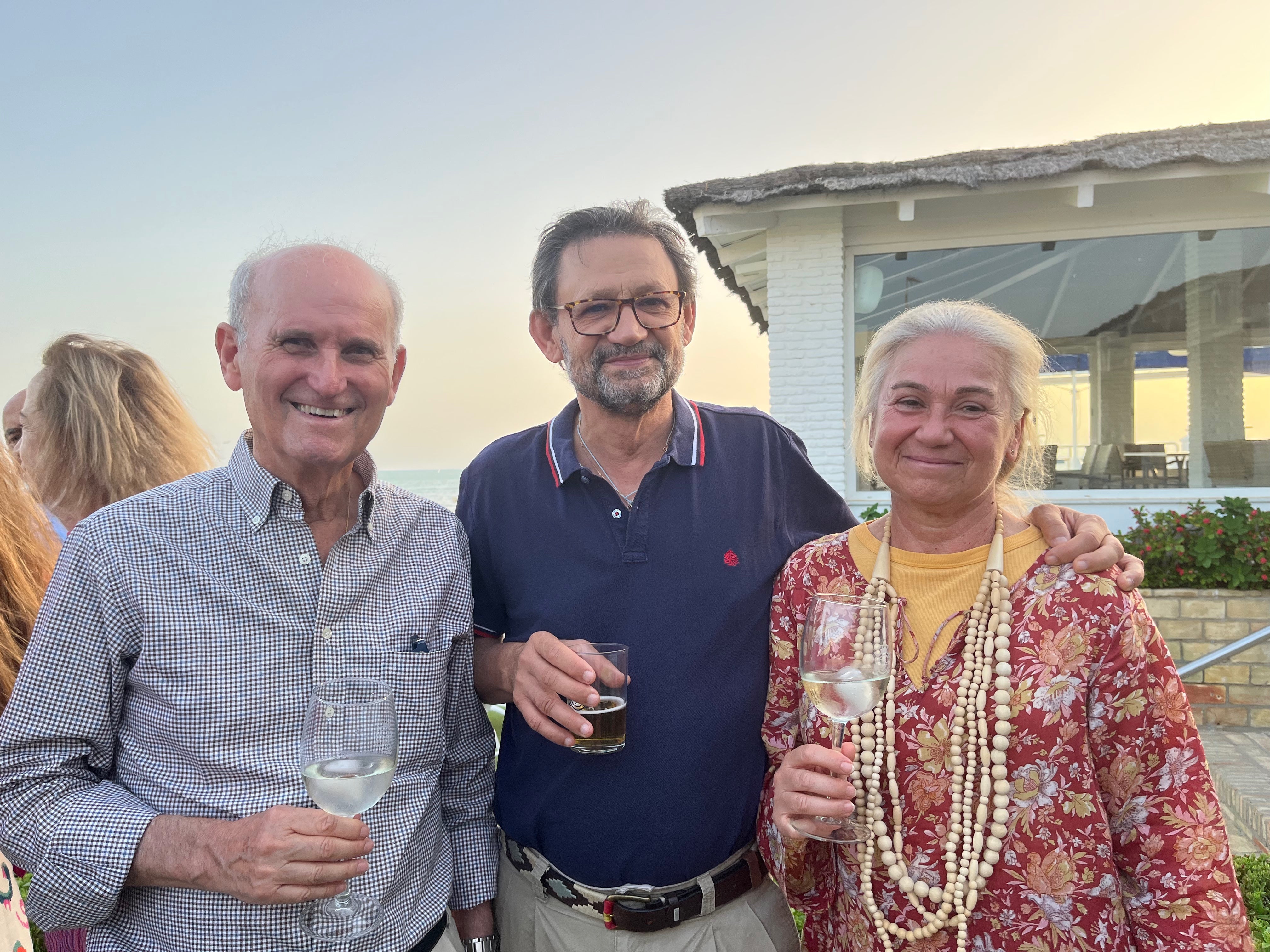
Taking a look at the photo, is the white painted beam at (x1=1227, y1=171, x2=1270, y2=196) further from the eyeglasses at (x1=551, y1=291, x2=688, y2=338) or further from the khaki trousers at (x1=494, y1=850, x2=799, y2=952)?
the khaki trousers at (x1=494, y1=850, x2=799, y2=952)

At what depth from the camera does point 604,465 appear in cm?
241

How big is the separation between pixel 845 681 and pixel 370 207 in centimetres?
1886

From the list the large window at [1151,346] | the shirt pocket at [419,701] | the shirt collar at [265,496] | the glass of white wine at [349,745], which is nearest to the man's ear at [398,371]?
the shirt collar at [265,496]

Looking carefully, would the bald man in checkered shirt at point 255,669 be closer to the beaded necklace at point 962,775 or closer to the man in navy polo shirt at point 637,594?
the man in navy polo shirt at point 637,594

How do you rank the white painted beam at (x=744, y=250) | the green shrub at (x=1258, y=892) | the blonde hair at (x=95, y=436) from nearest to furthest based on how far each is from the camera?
the blonde hair at (x=95, y=436) → the green shrub at (x=1258, y=892) → the white painted beam at (x=744, y=250)

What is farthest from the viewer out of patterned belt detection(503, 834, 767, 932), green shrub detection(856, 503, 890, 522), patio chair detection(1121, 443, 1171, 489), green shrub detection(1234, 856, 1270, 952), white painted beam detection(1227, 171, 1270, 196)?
patio chair detection(1121, 443, 1171, 489)

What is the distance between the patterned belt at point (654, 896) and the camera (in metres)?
2.06

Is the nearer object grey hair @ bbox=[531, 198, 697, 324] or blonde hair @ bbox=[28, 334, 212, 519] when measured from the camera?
grey hair @ bbox=[531, 198, 697, 324]

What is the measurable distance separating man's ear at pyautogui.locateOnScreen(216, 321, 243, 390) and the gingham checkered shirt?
16 centimetres

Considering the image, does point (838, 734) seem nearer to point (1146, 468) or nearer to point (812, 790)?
point (812, 790)

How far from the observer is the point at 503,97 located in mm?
16750

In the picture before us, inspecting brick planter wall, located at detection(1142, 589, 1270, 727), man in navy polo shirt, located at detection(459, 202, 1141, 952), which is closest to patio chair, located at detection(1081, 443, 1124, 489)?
brick planter wall, located at detection(1142, 589, 1270, 727)

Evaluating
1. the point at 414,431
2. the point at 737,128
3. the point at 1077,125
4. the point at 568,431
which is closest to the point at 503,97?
the point at 737,128

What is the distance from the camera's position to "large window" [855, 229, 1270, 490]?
8.35 m
